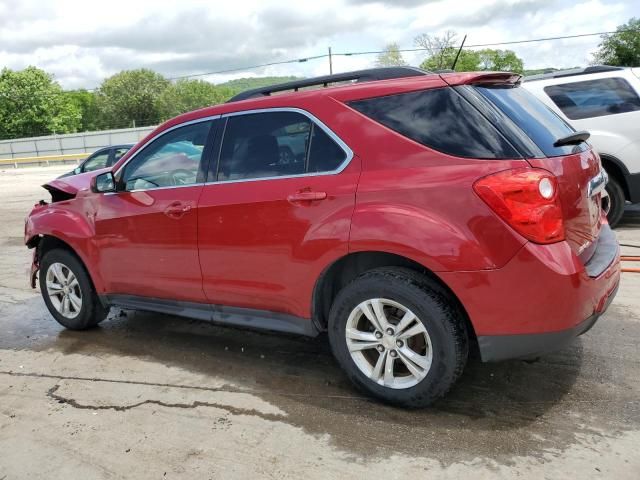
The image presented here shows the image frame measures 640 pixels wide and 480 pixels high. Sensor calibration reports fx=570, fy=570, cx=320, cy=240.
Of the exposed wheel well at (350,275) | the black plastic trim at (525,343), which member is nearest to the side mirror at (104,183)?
the exposed wheel well at (350,275)

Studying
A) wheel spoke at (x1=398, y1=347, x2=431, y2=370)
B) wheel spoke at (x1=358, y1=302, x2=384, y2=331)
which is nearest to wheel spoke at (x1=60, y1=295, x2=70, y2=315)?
wheel spoke at (x1=358, y1=302, x2=384, y2=331)

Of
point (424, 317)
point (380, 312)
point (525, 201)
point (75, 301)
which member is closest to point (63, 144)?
point (75, 301)

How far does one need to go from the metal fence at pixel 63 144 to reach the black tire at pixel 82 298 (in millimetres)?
46461

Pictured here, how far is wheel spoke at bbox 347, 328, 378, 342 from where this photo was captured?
3.22m

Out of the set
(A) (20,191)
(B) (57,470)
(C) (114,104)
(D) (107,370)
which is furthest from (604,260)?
(C) (114,104)

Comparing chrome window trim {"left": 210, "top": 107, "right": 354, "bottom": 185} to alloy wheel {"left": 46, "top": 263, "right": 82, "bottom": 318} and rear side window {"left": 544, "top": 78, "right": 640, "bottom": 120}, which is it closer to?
alloy wheel {"left": 46, "top": 263, "right": 82, "bottom": 318}

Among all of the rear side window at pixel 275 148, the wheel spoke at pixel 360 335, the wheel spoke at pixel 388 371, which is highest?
the rear side window at pixel 275 148

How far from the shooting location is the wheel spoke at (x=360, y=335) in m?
3.22

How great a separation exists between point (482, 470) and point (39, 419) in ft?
8.41

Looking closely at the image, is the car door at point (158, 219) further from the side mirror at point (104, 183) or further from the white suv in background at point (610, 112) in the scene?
the white suv in background at point (610, 112)

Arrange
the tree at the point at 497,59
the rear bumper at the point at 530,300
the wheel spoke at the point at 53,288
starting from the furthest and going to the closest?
the tree at the point at 497,59, the wheel spoke at the point at 53,288, the rear bumper at the point at 530,300

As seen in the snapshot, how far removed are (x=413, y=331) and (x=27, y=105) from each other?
8268cm

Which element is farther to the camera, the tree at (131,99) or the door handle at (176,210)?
the tree at (131,99)

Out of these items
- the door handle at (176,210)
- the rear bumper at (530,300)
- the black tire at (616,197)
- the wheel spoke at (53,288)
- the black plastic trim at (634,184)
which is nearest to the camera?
the rear bumper at (530,300)
